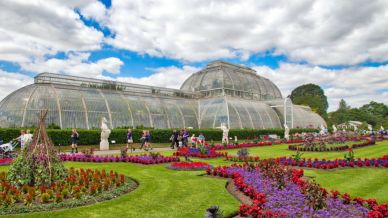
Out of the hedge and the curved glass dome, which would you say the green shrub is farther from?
the curved glass dome

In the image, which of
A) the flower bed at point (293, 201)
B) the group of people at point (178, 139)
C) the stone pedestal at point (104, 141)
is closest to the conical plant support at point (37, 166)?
the flower bed at point (293, 201)

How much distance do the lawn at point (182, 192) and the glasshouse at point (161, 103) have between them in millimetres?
21643

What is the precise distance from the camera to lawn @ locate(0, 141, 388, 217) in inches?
315

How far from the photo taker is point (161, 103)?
155 ft

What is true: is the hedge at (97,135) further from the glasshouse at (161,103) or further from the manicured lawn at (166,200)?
the manicured lawn at (166,200)

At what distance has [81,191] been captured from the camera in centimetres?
950

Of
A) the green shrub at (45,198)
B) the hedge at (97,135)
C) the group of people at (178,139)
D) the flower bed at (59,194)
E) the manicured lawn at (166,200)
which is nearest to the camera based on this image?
the manicured lawn at (166,200)

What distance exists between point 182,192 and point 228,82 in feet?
163

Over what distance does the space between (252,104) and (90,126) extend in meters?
31.3

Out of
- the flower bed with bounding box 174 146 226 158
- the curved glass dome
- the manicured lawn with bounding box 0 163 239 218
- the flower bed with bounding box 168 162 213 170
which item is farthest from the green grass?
the curved glass dome

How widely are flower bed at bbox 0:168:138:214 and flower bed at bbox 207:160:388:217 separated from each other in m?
4.14

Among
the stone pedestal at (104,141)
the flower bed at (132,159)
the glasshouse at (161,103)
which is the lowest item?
the flower bed at (132,159)

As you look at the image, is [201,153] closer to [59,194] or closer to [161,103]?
[59,194]

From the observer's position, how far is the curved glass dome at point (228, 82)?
5825 centimetres
